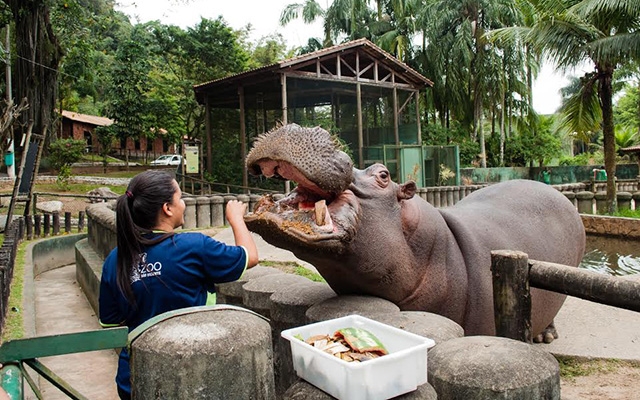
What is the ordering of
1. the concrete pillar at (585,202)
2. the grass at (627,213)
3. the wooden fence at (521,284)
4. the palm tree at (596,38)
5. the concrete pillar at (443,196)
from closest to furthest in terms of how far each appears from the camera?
the wooden fence at (521,284), the palm tree at (596,38), the grass at (627,213), the concrete pillar at (585,202), the concrete pillar at (443,196)

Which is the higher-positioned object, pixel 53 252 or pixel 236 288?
pixel 236 288

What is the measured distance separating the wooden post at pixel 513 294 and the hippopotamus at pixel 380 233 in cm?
35

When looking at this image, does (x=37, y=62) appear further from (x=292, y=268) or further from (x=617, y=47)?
(x=617, y=47)

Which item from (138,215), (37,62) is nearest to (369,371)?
(138,215)

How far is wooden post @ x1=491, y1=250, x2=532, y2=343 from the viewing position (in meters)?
3.12

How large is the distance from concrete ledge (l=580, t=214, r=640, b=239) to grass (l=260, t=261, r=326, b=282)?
7.57m

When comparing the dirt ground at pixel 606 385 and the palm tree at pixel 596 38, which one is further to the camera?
the palm tree at pixel 596 38

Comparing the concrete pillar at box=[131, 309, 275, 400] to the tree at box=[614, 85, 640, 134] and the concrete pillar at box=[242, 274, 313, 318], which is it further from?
the tree at box=[614, 85, 640, 134]

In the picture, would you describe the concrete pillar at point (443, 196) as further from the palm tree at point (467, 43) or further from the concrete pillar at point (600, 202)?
the palm tree at point (467, 43)

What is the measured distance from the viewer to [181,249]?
2.12 meters

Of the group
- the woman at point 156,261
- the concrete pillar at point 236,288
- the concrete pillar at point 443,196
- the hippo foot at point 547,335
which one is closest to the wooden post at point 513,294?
the hippo foot at point 547,335

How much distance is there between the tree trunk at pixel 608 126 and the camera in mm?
14219

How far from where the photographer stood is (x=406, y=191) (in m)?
3.41

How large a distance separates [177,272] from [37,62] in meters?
21.2
